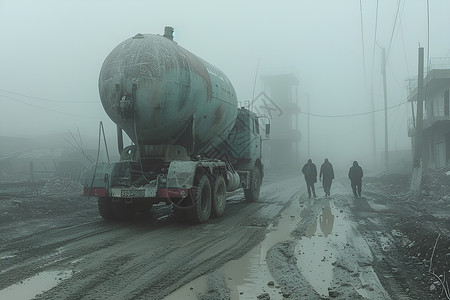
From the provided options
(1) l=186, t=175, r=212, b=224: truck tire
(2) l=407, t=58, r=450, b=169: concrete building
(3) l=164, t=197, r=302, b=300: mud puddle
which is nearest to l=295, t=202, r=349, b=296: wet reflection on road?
(3) l=164, t=197, r=302, b=300: mud puddle

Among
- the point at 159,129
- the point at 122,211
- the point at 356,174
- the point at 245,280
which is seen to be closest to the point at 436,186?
the point at 356,174

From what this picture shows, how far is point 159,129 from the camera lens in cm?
816

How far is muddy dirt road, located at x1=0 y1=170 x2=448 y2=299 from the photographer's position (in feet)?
13.3

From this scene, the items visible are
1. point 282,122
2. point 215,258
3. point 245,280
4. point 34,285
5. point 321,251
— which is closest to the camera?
point 34,285

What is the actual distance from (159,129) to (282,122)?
45.5m

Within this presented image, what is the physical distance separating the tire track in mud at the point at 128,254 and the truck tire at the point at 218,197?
442mm

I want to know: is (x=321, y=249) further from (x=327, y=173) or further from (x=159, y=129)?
(x=327, y=173)

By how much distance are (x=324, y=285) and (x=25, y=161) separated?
93.0ft

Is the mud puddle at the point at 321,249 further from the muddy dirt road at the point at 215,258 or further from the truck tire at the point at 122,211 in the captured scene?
the truck tire at the point at 122,211

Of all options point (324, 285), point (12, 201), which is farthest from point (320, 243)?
point (12, 201)

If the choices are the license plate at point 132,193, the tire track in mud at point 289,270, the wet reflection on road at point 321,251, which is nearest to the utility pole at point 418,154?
the wet reflection on road at point 321,251

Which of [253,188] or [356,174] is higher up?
[356,174]

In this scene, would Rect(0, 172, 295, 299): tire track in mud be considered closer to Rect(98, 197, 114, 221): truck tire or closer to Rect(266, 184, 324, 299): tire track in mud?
Rect(98, 197, 114, 221): truck tire

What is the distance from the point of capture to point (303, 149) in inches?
2881
